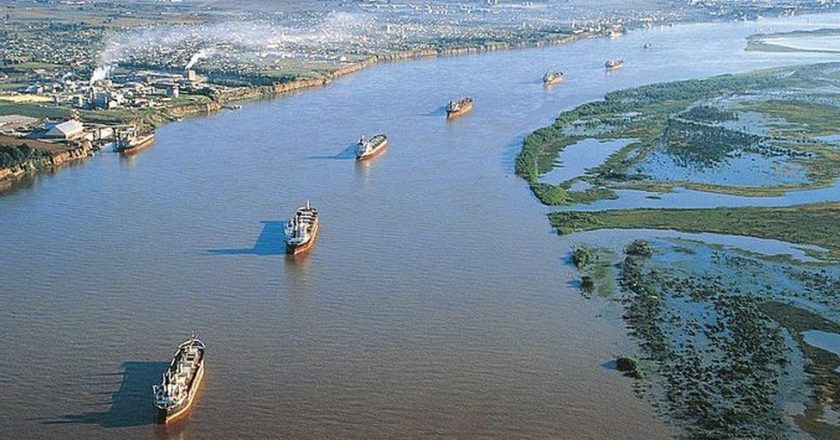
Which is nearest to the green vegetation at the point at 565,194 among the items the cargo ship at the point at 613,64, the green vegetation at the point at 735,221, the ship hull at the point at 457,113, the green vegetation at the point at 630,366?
the green vegetation at the point at 735,221

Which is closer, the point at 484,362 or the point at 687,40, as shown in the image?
the point at 484,362

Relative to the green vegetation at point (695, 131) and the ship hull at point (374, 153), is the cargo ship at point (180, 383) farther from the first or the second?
the ship hull at point (374, 153)

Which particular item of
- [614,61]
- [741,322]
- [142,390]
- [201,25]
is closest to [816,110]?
[614,61]

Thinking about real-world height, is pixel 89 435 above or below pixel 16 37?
below

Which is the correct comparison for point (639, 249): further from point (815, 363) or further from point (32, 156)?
point (32, 156)

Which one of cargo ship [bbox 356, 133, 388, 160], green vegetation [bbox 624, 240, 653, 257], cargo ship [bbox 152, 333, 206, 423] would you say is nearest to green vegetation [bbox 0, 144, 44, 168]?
cargo ship [bbox 356, 133, 388, 160]

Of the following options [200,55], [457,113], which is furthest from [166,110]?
[200,55]

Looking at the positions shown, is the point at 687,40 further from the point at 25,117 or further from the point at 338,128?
the point at 25,117
